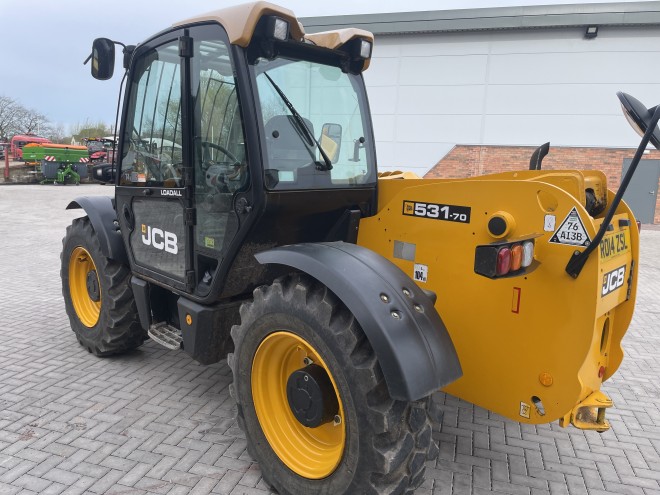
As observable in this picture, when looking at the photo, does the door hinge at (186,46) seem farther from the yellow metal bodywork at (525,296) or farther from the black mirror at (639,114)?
the black mirror at (639,114)

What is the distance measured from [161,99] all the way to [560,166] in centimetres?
1591

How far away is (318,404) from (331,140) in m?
1.53

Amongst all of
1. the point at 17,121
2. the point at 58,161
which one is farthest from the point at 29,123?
the point at 58,161

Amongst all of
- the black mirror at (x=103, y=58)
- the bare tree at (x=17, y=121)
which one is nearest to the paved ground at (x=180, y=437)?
the black mirror at (x=103, y=58)

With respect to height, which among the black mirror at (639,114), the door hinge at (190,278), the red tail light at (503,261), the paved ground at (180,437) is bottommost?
the paved ground at (180,437)

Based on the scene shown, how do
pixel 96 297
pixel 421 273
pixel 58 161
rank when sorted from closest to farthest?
pixel 421 273
pixel 96 297
pixel 58 161

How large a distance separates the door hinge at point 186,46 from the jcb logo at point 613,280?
254cm

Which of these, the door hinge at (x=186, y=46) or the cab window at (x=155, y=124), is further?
the cab window at (x=155, y=124)

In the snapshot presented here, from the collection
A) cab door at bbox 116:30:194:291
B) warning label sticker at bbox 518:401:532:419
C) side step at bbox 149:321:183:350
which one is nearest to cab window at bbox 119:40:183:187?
cab door at bbox 116:30:194:291

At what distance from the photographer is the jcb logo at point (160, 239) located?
3.40 m

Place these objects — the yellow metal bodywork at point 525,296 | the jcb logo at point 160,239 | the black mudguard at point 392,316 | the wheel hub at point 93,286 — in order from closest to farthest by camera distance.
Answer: the black mudguard at point 392,316 < the yellow metal bodywork at point 525,296 < the jcb logo at point 160,239 < the wheel hub at point 93,286

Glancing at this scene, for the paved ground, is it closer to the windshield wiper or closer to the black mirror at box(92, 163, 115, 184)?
the black mirror at box(92, 163, 115, 184)

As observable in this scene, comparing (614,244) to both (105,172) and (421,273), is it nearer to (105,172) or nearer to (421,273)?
(421,273)

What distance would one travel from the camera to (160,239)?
3.53 metres
